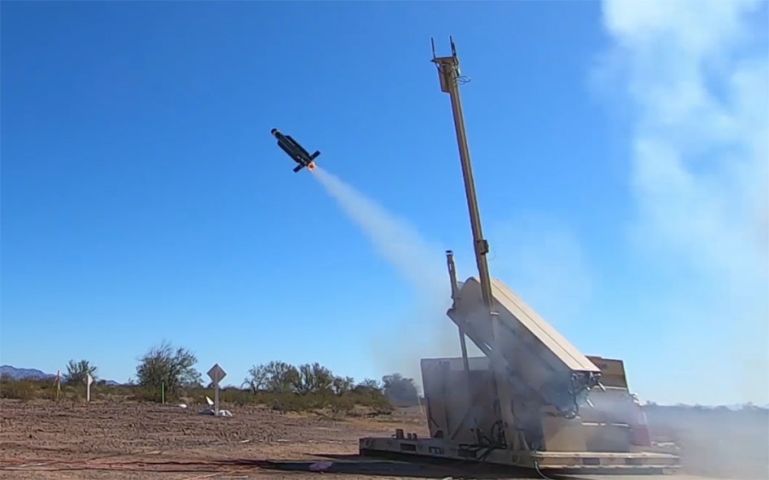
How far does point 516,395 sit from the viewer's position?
11883 millimetres

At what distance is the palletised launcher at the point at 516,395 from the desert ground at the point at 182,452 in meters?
0.41

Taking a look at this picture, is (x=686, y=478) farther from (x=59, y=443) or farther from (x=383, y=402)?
(x=383, y=402)

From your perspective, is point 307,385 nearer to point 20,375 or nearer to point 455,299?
point 455,299

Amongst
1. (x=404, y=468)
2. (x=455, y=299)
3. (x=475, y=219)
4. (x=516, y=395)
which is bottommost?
(x=404, y=468)

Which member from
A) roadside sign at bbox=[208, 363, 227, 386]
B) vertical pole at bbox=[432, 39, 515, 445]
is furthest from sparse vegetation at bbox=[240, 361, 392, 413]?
vertical pole at bbox=[432, 39, 515, 445]

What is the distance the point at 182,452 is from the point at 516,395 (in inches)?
251

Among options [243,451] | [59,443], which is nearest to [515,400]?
[243,451]

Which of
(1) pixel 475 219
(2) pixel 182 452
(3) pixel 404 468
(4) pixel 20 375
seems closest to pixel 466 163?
(1) pixel 475 219

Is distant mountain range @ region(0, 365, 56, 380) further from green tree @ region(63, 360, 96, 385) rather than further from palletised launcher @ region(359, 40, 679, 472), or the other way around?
palletised launcher @ region(359, 40, 679, 472)

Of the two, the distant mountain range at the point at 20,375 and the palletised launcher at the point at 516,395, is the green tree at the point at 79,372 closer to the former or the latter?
the distant mountain range at the point at 20,375

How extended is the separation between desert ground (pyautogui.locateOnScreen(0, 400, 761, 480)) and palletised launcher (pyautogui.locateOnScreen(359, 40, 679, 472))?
0.41 meters

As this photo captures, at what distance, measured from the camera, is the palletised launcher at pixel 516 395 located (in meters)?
11.5

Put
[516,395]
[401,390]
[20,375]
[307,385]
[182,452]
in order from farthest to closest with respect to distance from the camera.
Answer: [20,375]
[307,385]
[401,390]
[182,452]
[516,395]

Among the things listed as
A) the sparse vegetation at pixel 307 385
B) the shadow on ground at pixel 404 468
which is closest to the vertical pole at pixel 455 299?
the shadow on ground at pixel 404 468
